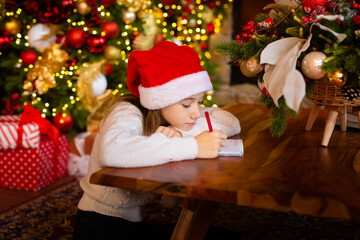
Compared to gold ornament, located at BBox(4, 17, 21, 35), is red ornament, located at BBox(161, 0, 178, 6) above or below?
above

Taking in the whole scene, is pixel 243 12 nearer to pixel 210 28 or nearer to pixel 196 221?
pixel 210 28

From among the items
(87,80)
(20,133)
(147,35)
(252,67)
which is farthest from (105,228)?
(147,35)

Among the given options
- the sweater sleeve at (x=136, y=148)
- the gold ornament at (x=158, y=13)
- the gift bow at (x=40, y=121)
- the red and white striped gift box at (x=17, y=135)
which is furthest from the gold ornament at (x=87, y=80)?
the sweater sleeve at (x=136, y=148)

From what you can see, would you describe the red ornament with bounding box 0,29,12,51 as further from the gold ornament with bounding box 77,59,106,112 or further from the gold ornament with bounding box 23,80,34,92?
the gold ornament with bounding box 77,59,106,112

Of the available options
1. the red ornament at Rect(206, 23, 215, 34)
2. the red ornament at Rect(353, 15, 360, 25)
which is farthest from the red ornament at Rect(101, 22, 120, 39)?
the red ornament at Rect(353, 15, 360, 25)

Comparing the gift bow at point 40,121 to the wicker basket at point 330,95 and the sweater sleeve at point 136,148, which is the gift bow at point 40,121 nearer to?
the sweater sleeve at point 136,148

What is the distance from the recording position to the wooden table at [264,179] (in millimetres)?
757

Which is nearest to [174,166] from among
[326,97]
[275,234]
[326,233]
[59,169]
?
[326,97]

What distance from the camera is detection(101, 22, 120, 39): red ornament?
8.46 ft

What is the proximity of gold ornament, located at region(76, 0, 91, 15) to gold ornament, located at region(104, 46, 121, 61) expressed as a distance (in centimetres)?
27

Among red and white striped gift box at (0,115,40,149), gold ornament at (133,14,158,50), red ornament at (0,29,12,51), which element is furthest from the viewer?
gold ornament at (133,14,158,50)

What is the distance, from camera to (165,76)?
1142 millimetres

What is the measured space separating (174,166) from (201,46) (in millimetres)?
2609

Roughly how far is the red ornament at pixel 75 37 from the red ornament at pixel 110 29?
153mm
